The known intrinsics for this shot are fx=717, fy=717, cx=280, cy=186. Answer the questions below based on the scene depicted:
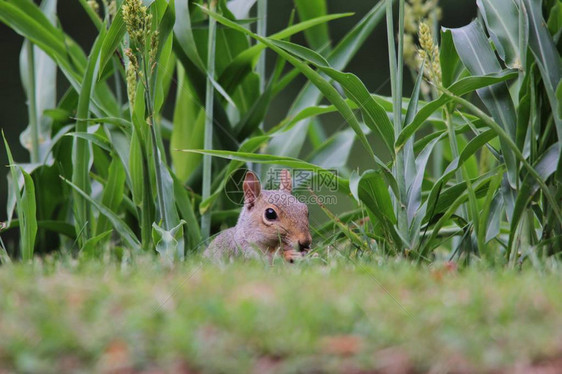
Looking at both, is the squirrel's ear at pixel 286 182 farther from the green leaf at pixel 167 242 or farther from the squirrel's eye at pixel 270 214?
the green leaf at pixel 167 242

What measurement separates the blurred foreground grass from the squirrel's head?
1.14m

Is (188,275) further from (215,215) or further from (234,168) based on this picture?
(215,215)

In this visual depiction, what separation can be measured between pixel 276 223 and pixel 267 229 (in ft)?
0.18

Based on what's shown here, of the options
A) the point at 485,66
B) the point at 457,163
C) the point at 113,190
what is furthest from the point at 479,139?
the point at 113,190

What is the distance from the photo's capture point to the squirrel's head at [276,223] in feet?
10.8

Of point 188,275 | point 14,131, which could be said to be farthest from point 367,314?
point 14,131

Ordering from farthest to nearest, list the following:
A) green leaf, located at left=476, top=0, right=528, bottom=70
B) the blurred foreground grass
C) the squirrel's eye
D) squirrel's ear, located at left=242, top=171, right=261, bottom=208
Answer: squirrel's ear, located at left=242, top=171, right=261, bottom=208 → the squirrel's eye → green leaf, located at left=476, top=0, right=528, bottom=70 → the blurred foreground grass

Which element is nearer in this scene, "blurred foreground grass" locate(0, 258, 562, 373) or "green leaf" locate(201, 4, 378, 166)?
"blurred foreground grass" locate(0, 258, 562, 373)

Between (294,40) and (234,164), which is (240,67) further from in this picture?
(294,40)

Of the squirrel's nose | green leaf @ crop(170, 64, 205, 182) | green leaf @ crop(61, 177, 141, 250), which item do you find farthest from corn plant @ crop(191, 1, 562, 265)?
green leaf @ crop(170, 64, 205, 182)

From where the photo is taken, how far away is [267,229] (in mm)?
3355

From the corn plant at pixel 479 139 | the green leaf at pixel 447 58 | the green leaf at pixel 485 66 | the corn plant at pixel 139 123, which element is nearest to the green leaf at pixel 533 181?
the corn plant at pixel 479 139

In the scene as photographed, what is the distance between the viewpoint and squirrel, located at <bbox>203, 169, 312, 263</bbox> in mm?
→ 3295

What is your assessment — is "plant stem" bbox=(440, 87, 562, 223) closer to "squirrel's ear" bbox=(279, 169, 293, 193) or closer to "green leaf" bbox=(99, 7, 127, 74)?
"squirrel's ear" bbox=(279, 169, 293, 193)
